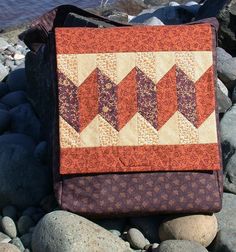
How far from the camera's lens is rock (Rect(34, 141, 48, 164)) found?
11.6 ft

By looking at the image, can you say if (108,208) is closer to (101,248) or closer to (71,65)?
(101,248)

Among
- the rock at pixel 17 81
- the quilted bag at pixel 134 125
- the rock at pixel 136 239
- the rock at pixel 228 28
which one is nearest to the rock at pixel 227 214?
the quilted bag at pixel 134 125

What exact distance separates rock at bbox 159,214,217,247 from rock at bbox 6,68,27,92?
6.33ft

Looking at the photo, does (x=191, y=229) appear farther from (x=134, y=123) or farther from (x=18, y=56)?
(x=18, y=56)

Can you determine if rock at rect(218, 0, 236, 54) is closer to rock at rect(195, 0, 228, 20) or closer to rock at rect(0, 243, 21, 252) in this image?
rock at rect(195, 0, 228, 20)

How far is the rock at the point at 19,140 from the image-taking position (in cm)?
364

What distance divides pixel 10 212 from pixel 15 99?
1.30 m

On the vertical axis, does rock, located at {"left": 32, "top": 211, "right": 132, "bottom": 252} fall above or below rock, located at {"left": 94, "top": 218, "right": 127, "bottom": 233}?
above

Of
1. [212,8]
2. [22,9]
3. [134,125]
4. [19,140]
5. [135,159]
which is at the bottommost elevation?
[22,9]

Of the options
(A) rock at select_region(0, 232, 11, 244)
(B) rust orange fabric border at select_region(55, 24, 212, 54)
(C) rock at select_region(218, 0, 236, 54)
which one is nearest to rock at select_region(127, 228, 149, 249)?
(A) rock at select_region(0, 232, 11, 244)

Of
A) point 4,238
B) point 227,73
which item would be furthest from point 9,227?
point 227,73

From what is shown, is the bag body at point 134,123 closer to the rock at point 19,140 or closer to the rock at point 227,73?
the rock at point 19,140

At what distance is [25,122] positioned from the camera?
4.15 m

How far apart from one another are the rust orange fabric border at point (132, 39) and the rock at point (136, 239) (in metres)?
0.91
